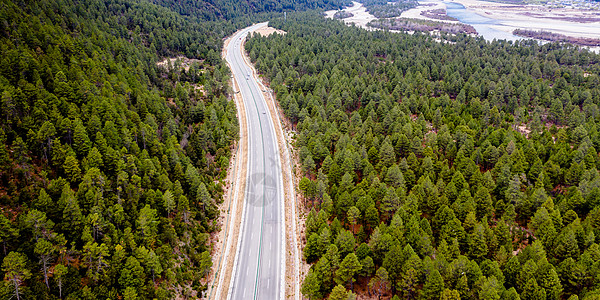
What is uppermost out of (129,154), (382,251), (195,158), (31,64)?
(31,64)

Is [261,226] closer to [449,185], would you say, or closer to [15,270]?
[15,270]

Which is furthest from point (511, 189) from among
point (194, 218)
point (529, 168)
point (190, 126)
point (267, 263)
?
point (190, 126)

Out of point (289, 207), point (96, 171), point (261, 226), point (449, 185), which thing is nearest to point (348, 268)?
point (261, 226)

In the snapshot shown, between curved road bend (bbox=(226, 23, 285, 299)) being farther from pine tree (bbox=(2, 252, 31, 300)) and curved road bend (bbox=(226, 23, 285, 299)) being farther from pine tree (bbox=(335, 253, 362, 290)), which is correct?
pine tree (bbox=(2, 252, 31, 300))

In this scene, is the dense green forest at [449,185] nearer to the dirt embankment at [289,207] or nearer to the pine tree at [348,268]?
the pine tree at [348,268]

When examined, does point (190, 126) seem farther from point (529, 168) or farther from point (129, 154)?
point (529, 168)

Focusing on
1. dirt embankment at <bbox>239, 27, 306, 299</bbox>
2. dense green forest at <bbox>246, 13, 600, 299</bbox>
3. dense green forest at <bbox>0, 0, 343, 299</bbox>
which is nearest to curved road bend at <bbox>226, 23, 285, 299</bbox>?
dirt embankment at <bbox>239, 27, 306, 299</bbox>
